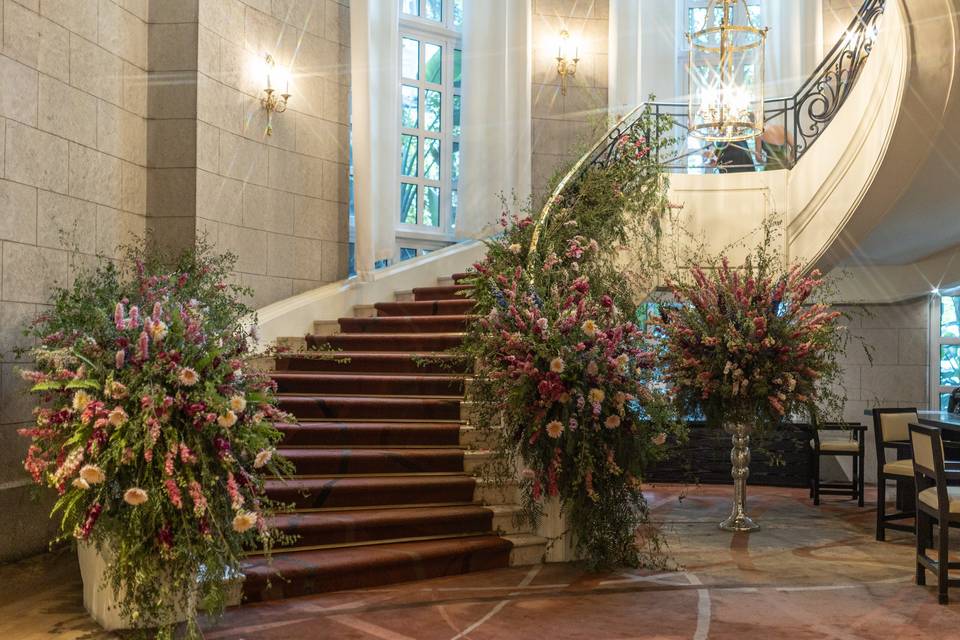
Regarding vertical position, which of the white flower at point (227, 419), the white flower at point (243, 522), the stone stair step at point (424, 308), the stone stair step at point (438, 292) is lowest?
the white flower at point (243, 522)

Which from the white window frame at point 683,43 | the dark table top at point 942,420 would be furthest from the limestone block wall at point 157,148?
the dark table top at point 942,420

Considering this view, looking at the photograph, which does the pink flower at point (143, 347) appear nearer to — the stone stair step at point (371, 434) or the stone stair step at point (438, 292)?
the stone stair step at point (371, 434)

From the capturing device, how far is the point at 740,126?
20.4ft

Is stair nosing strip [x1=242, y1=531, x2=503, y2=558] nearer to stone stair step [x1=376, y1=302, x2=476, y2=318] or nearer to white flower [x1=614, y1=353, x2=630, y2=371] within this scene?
white flower [x1=614, y1=353, x2=630, y2=371]

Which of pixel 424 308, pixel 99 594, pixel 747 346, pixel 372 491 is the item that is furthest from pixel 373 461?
pixel 424 308

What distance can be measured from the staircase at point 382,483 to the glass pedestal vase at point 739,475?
185 cm

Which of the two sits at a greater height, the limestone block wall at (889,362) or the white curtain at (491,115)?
the white curtain at (491,115)

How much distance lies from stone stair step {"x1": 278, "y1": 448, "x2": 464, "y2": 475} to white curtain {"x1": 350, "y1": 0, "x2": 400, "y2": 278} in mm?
3133

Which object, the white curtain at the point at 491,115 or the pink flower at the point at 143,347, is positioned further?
the white curtain at the point at 491,115

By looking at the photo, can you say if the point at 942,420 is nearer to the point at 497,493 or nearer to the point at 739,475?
the point at 739,475

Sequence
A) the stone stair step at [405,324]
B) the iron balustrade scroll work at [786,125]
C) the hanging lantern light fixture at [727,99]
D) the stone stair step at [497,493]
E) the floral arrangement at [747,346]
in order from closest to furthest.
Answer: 1. the stone stair step at [497,493]
2. the hanging lantern light fixture at [727,99]
3. the floral arrangement at [747,346]
4. the iron balustrade scroll work at [786,125]
5. the stone stair step at [405,324]

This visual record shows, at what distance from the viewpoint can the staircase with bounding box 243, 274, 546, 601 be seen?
4816mm

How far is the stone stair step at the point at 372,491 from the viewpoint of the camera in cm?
525

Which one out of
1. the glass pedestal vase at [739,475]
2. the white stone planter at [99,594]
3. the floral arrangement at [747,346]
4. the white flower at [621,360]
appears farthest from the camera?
the glass pedestal vase at [739,475]
